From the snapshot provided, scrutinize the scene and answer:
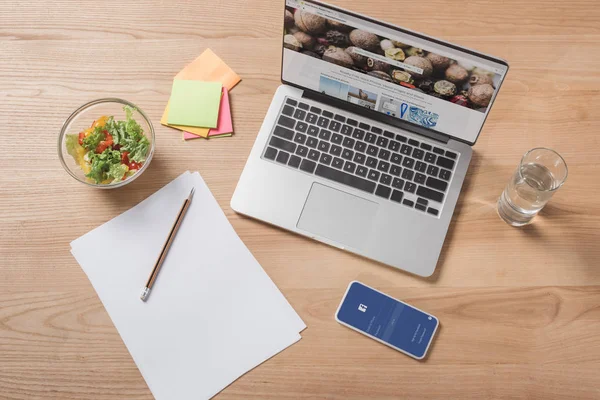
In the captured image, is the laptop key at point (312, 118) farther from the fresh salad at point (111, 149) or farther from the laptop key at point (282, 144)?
the fresh salad at point (111, 149)

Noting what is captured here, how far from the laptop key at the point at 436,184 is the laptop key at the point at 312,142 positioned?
19 cm

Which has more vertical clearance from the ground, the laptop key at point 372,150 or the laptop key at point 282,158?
the laptop key at point 372,150

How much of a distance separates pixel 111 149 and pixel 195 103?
6.3 inches

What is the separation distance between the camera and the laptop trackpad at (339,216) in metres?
0.90

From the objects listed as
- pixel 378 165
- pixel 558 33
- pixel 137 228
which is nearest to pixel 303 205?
pixel 378 165

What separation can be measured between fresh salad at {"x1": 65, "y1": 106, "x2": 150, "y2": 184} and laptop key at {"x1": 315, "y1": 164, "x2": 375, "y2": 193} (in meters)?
0.29

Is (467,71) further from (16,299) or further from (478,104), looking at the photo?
(16,299)

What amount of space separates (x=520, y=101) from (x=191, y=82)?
1.85 feet

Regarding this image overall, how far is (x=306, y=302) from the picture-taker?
0.88 metres

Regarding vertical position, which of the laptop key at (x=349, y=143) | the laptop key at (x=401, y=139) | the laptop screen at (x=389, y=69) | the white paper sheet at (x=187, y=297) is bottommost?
the white paper sheet at (x=187, y=297)

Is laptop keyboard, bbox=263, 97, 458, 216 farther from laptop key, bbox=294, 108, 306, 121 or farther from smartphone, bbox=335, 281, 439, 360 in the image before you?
smartphone, bbox=335, 281, 439, 360

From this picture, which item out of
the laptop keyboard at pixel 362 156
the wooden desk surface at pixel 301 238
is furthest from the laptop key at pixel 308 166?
the wooden desk surface at pixel 301 238

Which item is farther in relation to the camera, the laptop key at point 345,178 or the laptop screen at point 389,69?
the laptop key at point 345,178

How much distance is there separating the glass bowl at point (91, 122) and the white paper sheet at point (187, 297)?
0.08m
